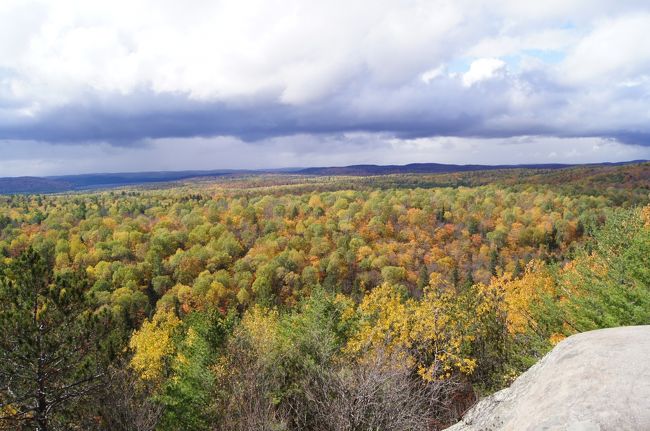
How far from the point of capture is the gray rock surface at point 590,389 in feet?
20.1

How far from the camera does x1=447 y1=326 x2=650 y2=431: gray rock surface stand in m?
6.12

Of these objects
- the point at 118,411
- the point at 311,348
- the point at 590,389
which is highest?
the point at 590,389

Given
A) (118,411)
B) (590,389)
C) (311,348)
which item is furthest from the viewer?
(311,348)

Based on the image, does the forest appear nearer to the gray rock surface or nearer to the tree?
the tree

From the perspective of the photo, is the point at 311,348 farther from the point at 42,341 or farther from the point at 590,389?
the point at 590,389

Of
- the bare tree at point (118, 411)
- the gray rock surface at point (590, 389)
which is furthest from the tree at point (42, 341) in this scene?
the gray rock surface at point (590, 389)

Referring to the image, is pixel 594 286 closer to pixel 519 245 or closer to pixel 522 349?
pixel 522 349

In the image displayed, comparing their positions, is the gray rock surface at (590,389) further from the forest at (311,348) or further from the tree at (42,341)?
the tree at (42,341)

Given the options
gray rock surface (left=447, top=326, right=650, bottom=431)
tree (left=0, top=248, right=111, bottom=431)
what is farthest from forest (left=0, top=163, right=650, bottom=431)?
gray rock surface (left=447, top=326, right=650, bottom=431)

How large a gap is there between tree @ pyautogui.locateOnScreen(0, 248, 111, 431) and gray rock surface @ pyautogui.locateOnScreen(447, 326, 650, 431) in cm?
1445

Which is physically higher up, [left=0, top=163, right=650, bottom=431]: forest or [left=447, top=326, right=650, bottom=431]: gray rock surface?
[left=447, top=326, right=650, bottom=431]: gray rock surface

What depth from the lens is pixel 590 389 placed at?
680 centimetres

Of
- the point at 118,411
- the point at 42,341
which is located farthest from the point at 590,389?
the point at 42,341

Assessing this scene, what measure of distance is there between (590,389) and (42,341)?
1680cm
